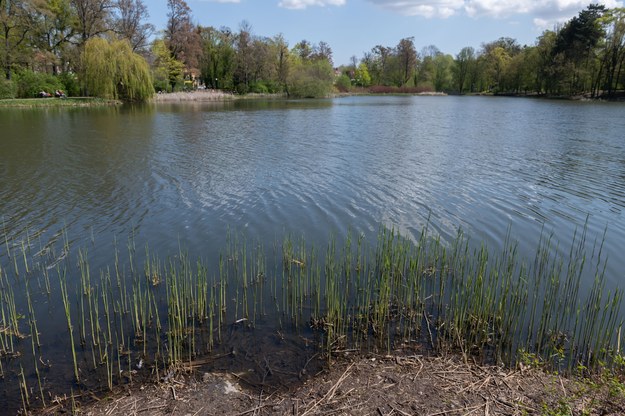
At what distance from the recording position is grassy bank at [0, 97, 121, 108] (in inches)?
1642

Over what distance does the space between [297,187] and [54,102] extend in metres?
41.1

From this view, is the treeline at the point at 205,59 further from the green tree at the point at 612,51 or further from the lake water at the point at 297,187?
the lake water at the point at 297,187

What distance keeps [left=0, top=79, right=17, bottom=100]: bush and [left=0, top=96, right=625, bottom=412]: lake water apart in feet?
76.7

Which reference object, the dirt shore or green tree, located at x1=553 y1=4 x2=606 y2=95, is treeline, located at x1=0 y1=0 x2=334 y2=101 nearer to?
green tree, located at x1=553 y1=4 x2=606 y2=95

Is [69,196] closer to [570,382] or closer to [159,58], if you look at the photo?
[570,382]

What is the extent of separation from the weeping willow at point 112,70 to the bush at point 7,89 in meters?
6.73

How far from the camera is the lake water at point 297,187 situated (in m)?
9.58

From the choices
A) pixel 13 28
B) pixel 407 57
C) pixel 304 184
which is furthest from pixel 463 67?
pixel 304 184

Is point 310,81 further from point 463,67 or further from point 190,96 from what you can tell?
point 463,67

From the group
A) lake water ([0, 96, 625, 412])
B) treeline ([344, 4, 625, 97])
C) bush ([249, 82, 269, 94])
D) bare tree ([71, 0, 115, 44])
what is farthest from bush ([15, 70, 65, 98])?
treeline ([344, 4, 625, 97])

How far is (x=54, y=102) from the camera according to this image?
44.4 meters

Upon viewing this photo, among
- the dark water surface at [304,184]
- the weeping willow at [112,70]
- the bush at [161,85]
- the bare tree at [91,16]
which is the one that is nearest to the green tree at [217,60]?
the bush at [161,85]

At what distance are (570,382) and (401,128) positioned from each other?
1058 inches

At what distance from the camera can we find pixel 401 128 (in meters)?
30.1
